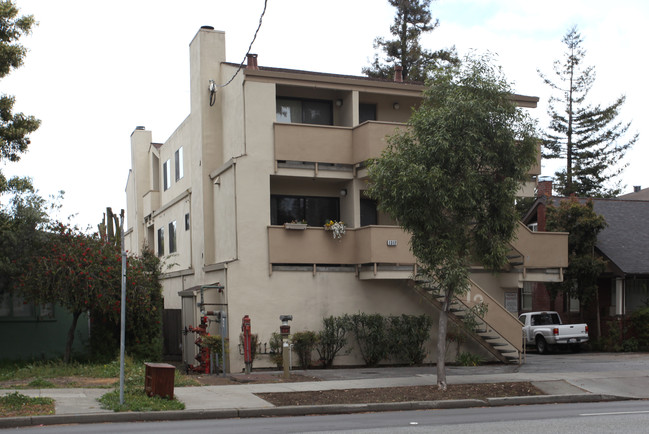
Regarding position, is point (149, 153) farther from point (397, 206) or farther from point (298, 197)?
point (397, 206)

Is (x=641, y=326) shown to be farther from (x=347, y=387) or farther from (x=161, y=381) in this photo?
(x=161, y=381)

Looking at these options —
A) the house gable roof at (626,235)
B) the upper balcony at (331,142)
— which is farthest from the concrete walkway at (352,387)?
the house gable roof at (626,235)

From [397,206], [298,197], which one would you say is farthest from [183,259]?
[397,206]

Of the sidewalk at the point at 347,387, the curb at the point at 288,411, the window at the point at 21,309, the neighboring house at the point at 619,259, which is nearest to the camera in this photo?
the curb at the point at 288,411

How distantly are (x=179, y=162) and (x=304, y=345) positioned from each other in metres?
11.5

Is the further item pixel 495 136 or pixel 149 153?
pixel 149 153

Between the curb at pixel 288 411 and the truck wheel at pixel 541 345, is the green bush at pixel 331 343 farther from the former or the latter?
the truck wheel at pixel 541 345

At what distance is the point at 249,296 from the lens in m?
22.0

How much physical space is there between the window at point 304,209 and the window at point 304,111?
100 inches

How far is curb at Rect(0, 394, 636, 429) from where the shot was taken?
1261cm

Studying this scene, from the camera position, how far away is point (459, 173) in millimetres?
17156

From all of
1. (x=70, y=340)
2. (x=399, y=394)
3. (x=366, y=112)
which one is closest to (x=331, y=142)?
(x=366, y=112)

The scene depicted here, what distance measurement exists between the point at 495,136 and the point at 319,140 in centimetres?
724

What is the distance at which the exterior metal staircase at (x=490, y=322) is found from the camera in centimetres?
2333
